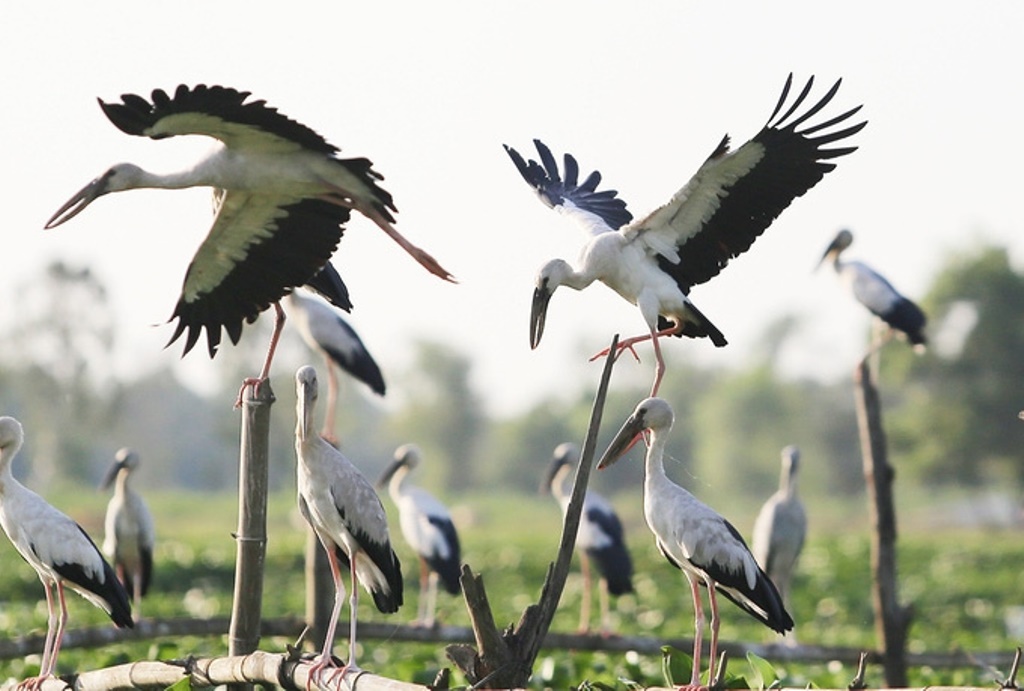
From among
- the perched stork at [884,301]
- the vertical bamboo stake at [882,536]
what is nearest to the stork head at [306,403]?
the vertical bamboo stake at [882,536]

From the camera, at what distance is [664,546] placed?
19.5 ft

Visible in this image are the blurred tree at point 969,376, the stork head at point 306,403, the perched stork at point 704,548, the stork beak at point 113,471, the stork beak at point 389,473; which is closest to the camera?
the perched stork at point 704,548

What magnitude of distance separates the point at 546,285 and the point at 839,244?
300 inches

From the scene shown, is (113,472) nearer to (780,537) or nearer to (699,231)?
(780,537)

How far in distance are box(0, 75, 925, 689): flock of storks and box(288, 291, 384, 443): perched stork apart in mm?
3055

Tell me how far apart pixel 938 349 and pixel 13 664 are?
134 feet

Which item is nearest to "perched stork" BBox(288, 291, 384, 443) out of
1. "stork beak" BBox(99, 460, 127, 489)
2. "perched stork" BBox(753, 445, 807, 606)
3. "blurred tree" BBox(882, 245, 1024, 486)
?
"stork beak" BBox(99, 460, 127, 489)

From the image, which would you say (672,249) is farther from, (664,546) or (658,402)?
(664,546)

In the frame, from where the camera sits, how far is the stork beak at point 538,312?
6.54m

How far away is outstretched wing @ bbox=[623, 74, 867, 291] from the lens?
6.61m

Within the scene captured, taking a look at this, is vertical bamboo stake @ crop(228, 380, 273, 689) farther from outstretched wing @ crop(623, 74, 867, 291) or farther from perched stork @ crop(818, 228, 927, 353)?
perched stork @ crop(818, 228, 927, 353)

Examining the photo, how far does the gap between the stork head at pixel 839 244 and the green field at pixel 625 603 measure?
3084mm

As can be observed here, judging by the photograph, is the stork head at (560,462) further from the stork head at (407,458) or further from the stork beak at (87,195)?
the stork beak at (87,195)

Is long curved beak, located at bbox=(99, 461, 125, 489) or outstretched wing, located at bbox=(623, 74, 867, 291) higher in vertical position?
outstretched wing, located at bbox=(623, 74, 867, 291)
